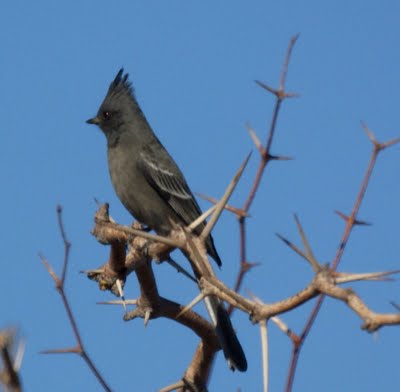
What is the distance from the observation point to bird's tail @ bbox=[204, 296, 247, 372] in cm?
432

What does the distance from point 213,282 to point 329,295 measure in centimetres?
45

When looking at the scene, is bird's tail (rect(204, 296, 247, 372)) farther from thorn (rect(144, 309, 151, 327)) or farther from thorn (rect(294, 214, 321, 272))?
thorn (rect(294, 214, 321, 272))

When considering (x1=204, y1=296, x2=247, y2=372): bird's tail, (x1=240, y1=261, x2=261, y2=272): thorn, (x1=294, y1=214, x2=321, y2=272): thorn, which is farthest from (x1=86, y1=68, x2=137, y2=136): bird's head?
(x1=294, y1=214, x2=321, y2=272): thorn

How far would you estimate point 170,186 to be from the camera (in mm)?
8094

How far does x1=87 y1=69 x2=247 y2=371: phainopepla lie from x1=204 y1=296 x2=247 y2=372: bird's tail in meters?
2.61

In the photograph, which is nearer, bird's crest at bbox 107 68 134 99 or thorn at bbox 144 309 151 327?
thorn at bbox 144 309 151 327

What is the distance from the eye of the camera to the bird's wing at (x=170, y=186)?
7949 mm

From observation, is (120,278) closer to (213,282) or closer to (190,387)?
(190,387)

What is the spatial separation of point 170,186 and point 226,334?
3.88 meters

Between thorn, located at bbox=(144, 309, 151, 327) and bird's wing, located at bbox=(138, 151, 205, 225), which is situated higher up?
bird's wing, located at bbox=(138, 151, 205, 225)

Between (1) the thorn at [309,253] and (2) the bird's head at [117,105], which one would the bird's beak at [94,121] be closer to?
(2) the bird's head at [117,105]

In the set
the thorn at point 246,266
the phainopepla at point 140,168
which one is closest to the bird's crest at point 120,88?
the phainopepla at point 140,168

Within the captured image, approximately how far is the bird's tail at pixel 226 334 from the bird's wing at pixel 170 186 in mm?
3432

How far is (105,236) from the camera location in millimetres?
4207
